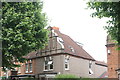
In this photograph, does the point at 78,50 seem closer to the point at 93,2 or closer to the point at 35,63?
the point at 35,63

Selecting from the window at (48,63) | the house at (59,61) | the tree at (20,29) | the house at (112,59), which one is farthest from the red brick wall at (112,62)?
the tree at (20,29)

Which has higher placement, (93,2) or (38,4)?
(38,4)

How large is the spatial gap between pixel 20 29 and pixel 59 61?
46.5ft

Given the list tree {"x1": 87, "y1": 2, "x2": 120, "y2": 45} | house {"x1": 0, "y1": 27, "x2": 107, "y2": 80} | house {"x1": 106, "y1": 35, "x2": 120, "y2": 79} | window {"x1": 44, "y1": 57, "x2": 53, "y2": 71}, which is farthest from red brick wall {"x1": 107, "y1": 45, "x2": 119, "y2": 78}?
tree {"x1": 87, "y1": 2, "x2": 120, "y2": 45}

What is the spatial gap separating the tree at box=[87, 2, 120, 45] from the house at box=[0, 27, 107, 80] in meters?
19.6

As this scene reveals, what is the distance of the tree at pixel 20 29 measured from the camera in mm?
18156

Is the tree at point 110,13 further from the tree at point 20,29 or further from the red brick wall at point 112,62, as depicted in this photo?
the red brick wall at point 112,62

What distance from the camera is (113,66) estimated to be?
1130 inches

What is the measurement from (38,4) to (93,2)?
9.97 meters

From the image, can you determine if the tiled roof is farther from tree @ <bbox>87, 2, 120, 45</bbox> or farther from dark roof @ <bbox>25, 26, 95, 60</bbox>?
tree @ <bbox>87, 2, 120, 45</bbox>

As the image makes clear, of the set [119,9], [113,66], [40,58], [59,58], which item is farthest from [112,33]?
[40,58]

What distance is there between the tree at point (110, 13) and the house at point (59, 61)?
1961 centimetres

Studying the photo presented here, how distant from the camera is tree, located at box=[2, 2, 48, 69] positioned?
59.6 ft

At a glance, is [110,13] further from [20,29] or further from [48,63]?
[48,63]
